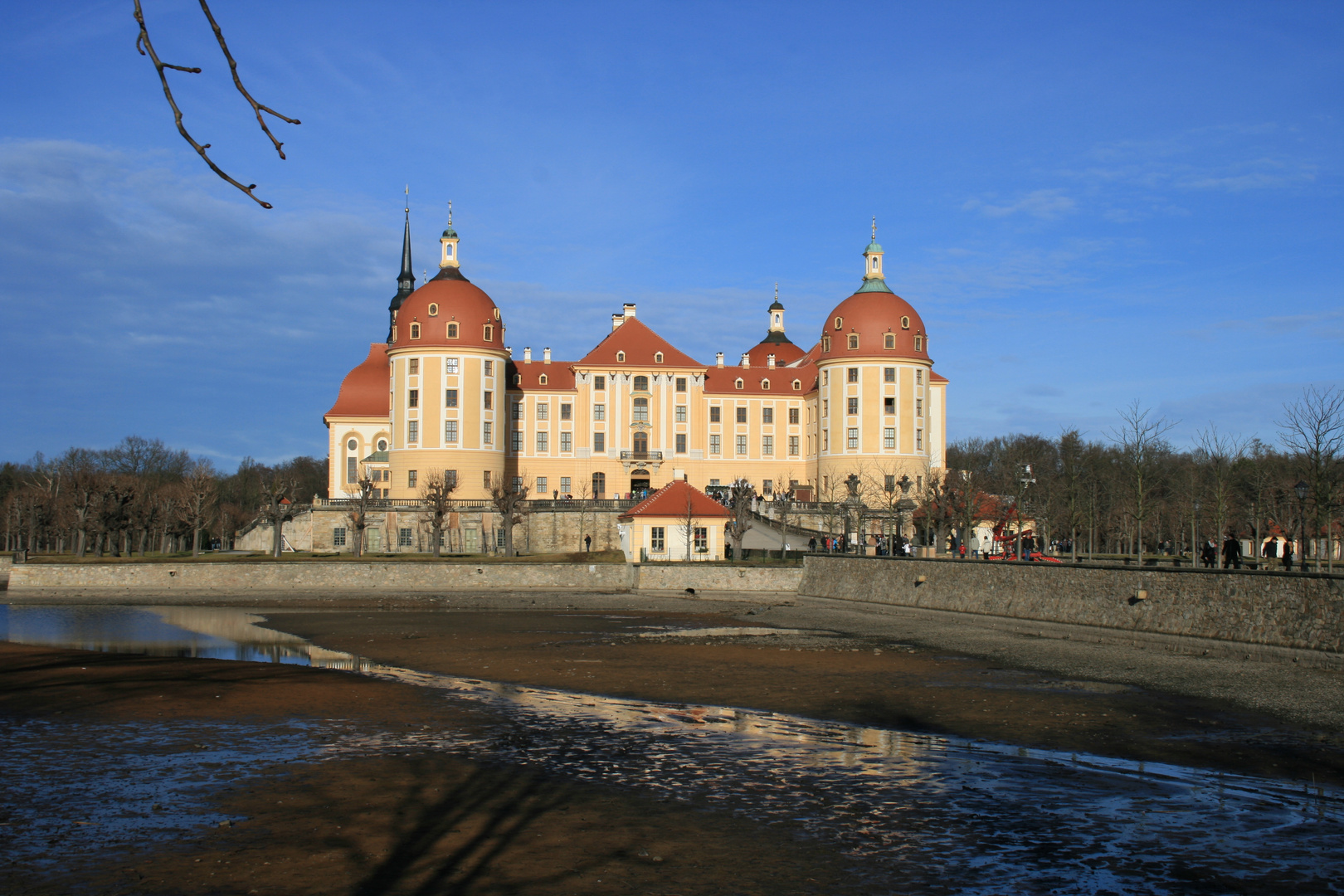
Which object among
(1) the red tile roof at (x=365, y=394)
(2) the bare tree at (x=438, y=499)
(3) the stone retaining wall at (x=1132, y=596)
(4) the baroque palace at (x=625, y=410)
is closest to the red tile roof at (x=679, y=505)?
(2) the bare tree at (x=438, y=499)

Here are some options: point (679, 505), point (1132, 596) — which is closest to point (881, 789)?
point (1132, 596)

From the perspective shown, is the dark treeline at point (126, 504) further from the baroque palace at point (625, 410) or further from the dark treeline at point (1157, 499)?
the dark treeline at point (1157, 499)

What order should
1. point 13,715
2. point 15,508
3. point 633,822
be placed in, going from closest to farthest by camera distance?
1. point 633,822
2. point 13,715
3. point 15,508

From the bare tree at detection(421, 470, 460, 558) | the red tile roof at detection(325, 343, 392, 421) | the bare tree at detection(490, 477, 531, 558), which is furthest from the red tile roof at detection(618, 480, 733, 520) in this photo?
the red tile roof at detection(325, 343, 392, 421)

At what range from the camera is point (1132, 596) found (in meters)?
26.0

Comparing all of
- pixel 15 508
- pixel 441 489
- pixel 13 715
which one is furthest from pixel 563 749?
pixel 15 508

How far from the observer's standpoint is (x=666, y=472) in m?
74.9

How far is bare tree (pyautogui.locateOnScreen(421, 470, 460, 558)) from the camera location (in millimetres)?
56062

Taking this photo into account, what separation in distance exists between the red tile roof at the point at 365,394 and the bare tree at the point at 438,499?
1155 centimetres

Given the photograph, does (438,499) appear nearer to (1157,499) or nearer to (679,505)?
(679,505)

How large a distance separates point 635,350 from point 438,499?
2290cm

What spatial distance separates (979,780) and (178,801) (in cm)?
892

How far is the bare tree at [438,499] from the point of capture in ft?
184

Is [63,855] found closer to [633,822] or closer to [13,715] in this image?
[633,822]
